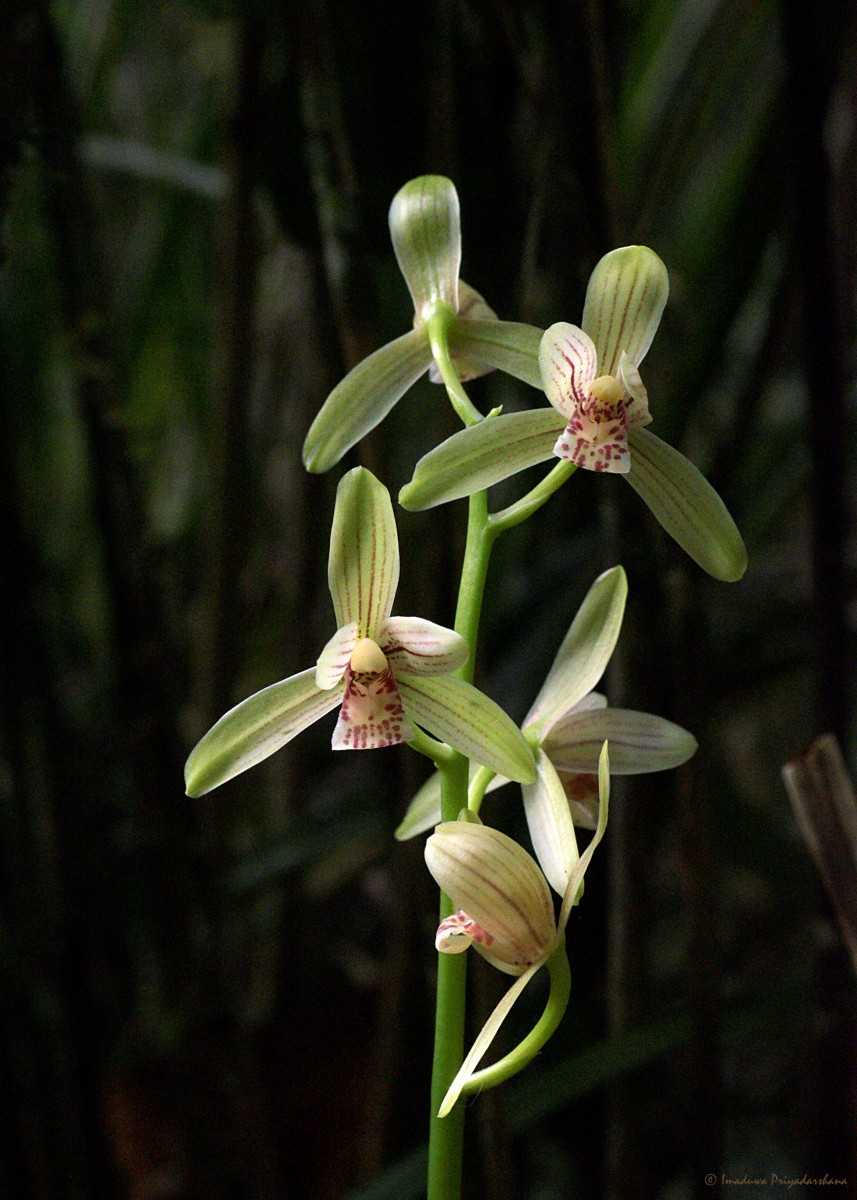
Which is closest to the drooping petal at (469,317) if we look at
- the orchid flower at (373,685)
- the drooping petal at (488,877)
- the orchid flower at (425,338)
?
the orchid flower at (425,338)

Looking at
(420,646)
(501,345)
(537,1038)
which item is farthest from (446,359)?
(537,1038)

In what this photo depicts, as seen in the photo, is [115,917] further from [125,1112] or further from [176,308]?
[176,308]

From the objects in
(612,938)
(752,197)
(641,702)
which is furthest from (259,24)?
(612,938)

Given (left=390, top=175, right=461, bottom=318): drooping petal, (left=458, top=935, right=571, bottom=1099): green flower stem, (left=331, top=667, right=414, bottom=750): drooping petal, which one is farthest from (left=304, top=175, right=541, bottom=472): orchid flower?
(left=458, top=935, right=571, bottom=1099): green flower stem

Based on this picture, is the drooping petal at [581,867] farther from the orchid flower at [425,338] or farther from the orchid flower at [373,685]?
the orchid flower at [425,338]

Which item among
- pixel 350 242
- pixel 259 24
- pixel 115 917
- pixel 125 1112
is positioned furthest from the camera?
pixel 125 1112

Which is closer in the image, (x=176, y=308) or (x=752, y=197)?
(x=752, y=197)

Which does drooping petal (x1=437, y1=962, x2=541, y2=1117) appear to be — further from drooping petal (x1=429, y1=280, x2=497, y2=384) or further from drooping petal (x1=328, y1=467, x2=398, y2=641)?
drooping petal (x1=429, y1=280, x2=497, y2=384)
